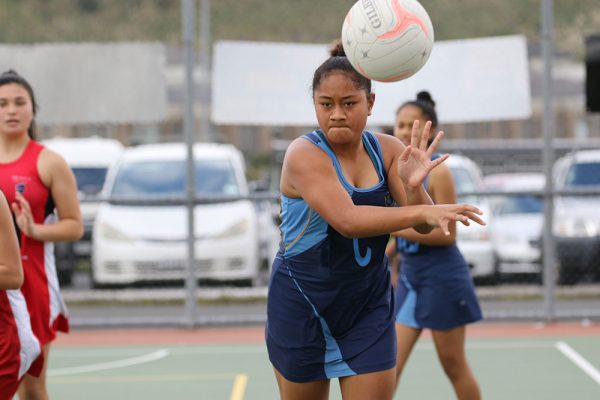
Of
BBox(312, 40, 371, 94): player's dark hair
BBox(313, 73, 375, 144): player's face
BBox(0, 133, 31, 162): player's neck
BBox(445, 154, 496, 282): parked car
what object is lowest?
BBox(445, 154, 496, 282): parked car

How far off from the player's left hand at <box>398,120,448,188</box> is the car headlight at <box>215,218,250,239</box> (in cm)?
768

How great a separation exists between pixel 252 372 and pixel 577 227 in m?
5.55

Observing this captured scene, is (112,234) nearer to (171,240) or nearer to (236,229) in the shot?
(171,240)

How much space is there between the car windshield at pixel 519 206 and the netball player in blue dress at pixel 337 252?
418 inches

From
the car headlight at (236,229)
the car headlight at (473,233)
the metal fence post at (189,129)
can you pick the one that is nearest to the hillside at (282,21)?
the metal fence post at (189,129)

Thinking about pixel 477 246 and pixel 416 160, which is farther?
pixel 477 246

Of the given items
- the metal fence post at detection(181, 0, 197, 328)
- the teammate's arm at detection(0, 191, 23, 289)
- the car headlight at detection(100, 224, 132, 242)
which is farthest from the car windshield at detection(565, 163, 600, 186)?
the teammate's arm at detection(0, 191, 23, 289)

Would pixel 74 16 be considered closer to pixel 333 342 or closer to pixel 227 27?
pixel 227 27

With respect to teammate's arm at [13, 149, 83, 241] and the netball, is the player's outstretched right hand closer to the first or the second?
the netball

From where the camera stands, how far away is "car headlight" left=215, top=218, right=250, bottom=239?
12.1 m

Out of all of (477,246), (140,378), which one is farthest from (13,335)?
(477,246)

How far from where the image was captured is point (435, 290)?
636 cm

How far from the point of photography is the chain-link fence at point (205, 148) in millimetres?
11555

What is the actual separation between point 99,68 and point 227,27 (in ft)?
4.69
